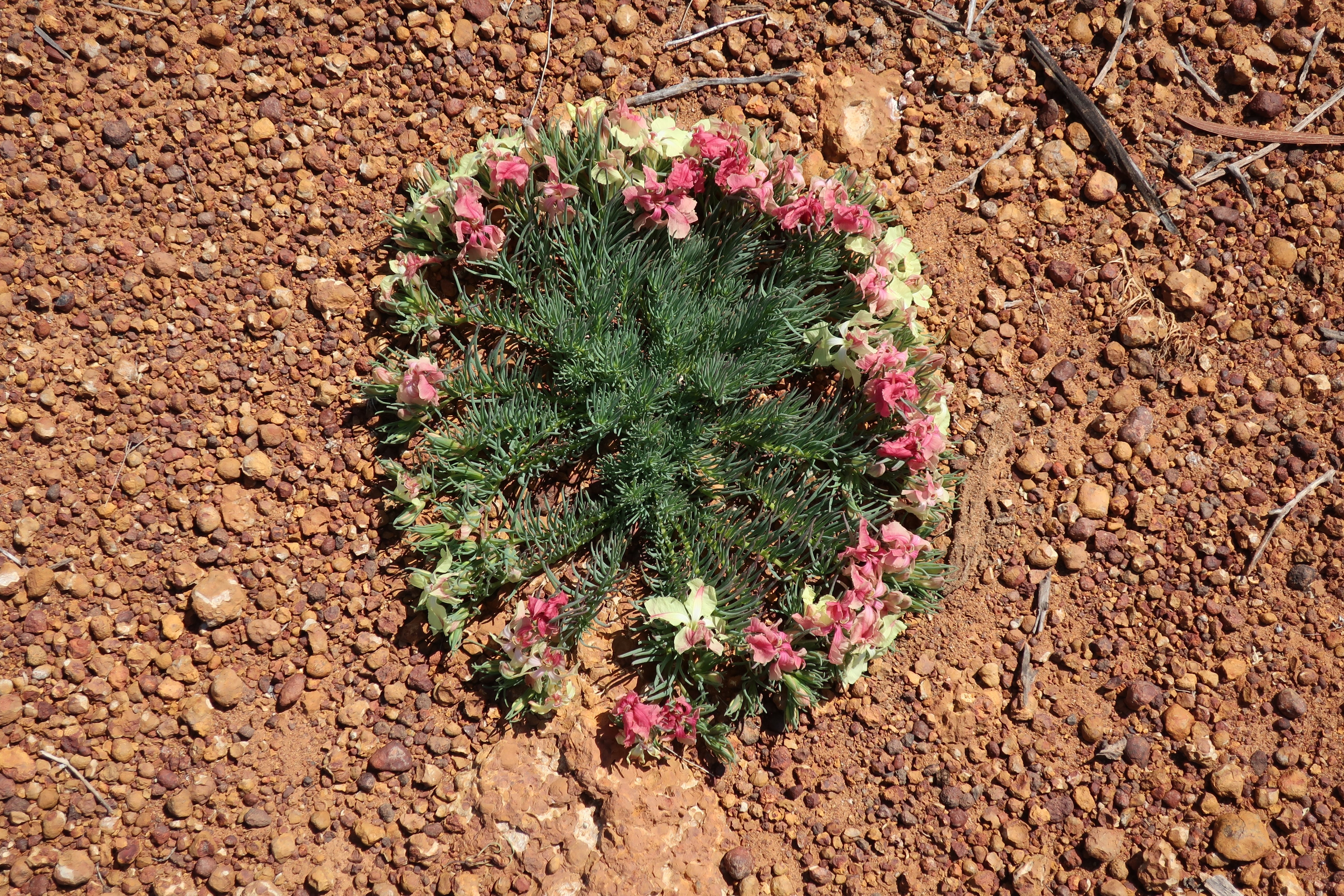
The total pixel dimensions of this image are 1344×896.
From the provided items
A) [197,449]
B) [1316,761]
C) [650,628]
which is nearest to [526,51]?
[197,449]

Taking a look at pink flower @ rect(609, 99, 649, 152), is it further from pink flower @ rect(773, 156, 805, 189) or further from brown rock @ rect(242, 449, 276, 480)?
brown rock @ rect(242, 449, 276, 480)

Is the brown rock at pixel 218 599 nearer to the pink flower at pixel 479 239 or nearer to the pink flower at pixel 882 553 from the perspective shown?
Result: the pink flower at pixel 479 239

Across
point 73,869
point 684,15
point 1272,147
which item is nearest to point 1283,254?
point 1272,147

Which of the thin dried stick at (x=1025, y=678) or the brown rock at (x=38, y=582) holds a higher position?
the brown rock at (x=38, y=582)

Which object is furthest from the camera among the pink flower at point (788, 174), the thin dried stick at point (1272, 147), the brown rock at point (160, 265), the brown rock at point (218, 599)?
the thin dried stick at point (1272, 147)

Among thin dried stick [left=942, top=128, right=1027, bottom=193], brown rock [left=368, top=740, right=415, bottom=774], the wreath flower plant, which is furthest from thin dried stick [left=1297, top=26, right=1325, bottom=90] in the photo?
brown rock [left=368, top=740, right=415, bottom=774]

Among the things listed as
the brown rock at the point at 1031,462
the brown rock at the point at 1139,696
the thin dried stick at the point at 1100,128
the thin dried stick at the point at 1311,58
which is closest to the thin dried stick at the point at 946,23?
the thin dried stick at the point at 1100,128

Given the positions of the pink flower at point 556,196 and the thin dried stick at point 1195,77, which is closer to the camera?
the pink flower at point 556,196
